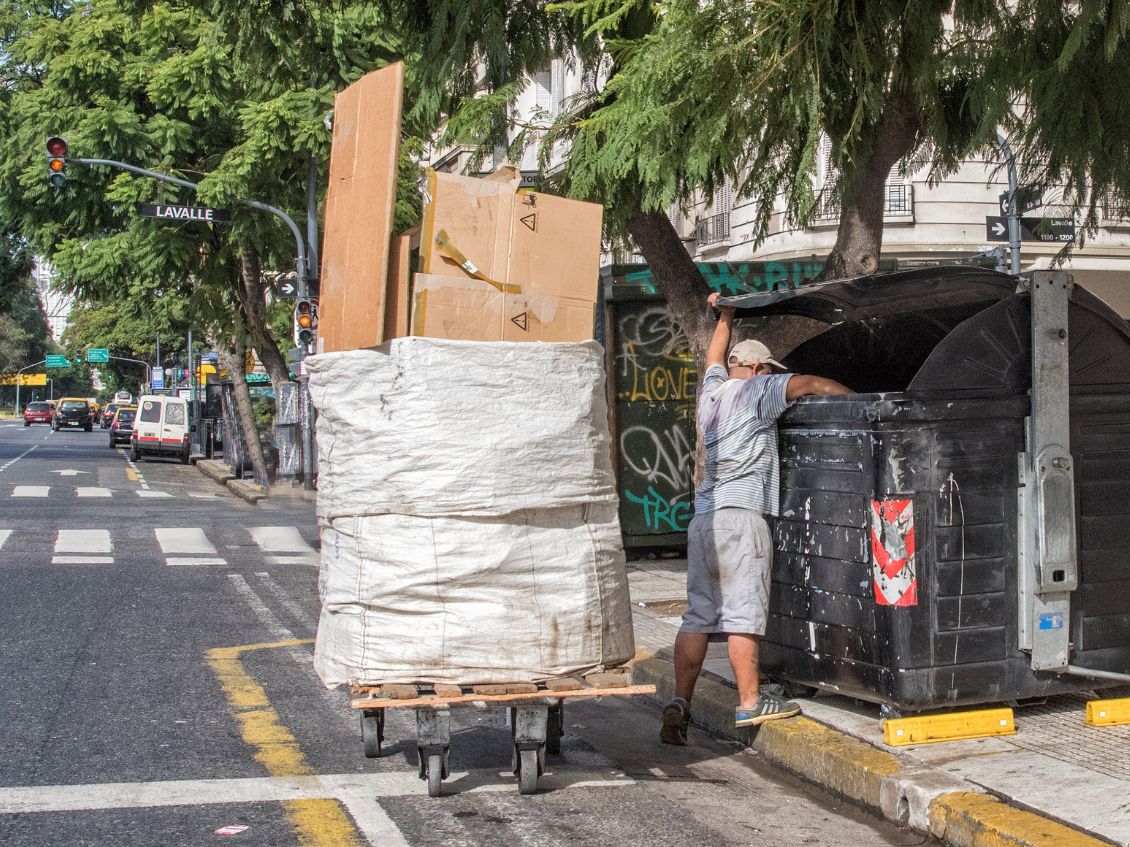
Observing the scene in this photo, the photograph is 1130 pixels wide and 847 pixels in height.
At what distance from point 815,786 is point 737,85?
3.63m

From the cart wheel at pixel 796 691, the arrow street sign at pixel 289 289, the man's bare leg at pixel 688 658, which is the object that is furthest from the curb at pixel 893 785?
the arrow street sign at pixel 289 289

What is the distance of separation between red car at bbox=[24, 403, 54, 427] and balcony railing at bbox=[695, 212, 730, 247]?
241 feet

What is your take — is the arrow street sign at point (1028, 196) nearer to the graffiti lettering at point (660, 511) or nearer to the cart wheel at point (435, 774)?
the graffiti lettering at point (660, 511)

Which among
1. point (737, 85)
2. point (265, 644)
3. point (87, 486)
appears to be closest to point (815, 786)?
point (737, 85)

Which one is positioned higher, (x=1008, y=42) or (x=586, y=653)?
(x=1008, y=42)

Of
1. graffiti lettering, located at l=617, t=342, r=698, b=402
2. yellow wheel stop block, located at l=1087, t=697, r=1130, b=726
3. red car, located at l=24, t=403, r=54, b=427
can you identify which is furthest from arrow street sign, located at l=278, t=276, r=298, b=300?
red car, located at l=24, t=403, r=54, b=427

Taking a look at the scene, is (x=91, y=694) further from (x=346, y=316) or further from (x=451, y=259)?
(x=451, y=259)

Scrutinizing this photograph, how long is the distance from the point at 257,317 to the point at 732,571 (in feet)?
80.1

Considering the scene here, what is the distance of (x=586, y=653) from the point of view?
5.26 m

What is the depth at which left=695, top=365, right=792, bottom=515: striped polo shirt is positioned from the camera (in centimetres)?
598

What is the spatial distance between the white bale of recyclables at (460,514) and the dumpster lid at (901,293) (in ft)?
4.49

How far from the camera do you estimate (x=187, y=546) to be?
1533 centimetres

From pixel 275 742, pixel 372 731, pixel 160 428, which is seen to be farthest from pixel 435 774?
pixel 160 428

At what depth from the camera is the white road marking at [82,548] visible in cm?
1345
